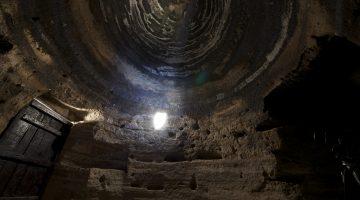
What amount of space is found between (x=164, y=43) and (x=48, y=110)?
92.5 inches

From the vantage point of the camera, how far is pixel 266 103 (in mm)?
3309

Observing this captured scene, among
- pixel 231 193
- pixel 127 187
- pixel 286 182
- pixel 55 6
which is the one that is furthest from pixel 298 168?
pixel 55 6

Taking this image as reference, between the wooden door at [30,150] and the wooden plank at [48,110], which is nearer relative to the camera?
the wooden door at [30,150]

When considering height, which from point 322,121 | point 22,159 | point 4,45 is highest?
point 4,45

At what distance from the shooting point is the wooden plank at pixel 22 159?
9.55 feet

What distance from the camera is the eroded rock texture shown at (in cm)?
284

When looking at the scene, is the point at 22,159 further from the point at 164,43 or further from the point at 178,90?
the point at 164,43

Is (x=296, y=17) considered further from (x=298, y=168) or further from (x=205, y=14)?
(x=205, y=14)

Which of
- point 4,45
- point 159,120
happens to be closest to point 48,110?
point 4,45

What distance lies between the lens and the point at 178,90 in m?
4.35

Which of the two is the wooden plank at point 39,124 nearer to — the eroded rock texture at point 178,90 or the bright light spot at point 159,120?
the eroded rock texture at point 178,90

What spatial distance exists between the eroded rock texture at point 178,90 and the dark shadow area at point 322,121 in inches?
0.7

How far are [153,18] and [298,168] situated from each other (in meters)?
3.57

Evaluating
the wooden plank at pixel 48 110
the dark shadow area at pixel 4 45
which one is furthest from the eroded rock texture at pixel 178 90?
the wooden plank at pixel 48 110
